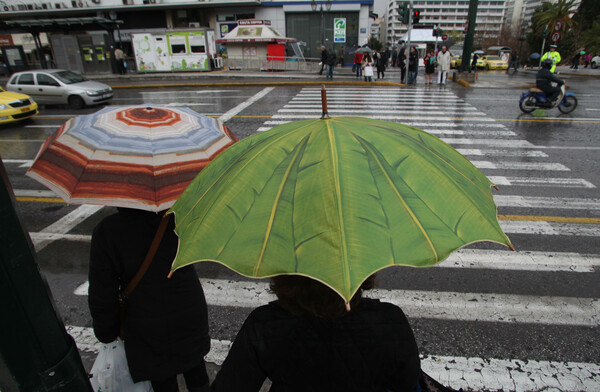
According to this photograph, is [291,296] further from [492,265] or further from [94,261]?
[492,265]

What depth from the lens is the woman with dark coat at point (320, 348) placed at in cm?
123

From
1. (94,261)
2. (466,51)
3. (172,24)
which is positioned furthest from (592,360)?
(172,24)

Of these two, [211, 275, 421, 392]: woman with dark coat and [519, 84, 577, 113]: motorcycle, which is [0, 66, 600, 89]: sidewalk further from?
[211, 275, 421, 392]: woman with dark coat

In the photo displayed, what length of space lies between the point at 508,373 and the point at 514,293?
120cm

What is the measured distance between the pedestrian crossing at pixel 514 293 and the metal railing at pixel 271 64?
76.2ft

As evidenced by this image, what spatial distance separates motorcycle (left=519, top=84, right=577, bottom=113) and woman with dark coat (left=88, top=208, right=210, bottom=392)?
13.5m

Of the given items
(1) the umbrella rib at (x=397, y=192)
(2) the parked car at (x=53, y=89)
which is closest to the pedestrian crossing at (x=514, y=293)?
(1) the umbrella rib at (x=397, y=192)

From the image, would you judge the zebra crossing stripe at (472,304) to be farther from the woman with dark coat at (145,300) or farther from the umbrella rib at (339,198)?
the umbrella rib at (339,198)

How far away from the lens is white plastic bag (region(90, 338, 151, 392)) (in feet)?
6.66

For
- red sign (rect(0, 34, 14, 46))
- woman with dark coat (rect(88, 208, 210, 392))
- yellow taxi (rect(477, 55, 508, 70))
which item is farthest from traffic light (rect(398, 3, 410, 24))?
red sign (rect(0, 34, 14, 46))

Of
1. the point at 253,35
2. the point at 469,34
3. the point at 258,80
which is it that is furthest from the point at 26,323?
the point at 253,35

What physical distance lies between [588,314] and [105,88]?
17022 millimetres

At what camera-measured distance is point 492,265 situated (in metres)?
4.46

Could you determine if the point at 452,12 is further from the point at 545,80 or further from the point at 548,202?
the point at 548,202
